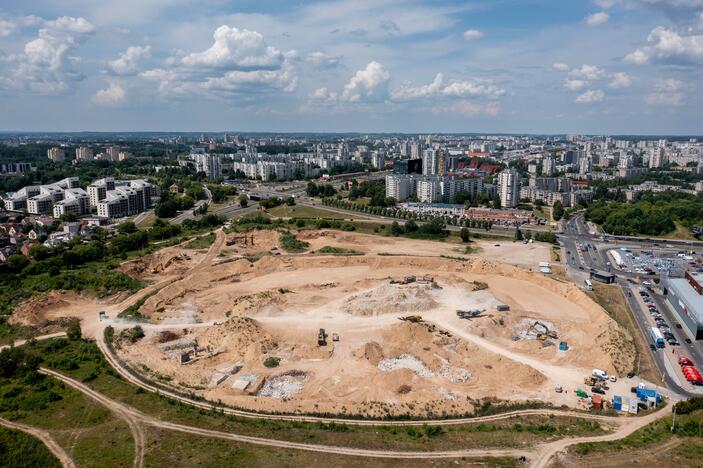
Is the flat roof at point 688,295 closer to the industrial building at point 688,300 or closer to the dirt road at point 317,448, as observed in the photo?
the industrial building at point 688,300

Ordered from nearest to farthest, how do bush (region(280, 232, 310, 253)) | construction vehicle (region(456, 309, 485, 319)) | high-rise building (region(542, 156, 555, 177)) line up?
construction vehicle (region(456, 309, 485, 319))
bush (region(280, 232, 310, 253))
high-rise building (region(542, 156, 555, 177))

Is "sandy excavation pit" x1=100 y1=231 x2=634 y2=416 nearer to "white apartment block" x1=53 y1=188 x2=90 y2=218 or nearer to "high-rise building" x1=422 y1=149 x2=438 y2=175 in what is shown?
"white apartment block" x1=53 y1=188 x2=90 y2=218

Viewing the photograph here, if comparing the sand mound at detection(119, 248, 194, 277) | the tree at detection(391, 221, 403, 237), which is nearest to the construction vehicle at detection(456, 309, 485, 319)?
the sand mound at detection(119, 248, 194, 277)

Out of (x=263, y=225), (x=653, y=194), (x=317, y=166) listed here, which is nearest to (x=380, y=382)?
(x=263, y=225)

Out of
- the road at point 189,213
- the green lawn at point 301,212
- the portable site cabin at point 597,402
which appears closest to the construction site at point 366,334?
the portable site cabin at point 597,402

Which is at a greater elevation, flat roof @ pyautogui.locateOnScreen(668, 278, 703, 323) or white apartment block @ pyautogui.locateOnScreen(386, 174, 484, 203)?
white apartment block @ pyautogui.locateOnScreen(386, 174, 484, 203)

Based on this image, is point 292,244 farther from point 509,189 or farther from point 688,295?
point 509,189
